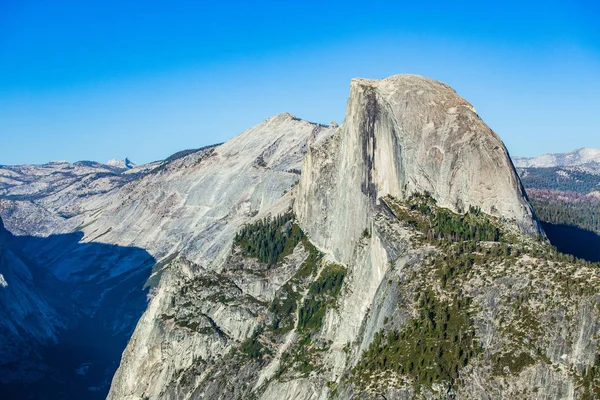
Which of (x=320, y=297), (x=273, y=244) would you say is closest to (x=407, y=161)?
(x=320, y=297)

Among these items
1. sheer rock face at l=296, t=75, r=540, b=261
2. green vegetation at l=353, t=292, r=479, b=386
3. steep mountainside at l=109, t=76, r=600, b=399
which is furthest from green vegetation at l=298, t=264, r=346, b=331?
green vegetation at l=353, t=292, r=479, b=386

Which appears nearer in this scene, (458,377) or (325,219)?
(458,377)

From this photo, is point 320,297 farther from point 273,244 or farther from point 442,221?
point 442,221

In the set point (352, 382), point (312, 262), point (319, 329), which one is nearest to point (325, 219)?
point (312, 262)

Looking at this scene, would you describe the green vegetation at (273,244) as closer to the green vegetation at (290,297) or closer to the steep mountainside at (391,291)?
the steep mountainside at (391,291)

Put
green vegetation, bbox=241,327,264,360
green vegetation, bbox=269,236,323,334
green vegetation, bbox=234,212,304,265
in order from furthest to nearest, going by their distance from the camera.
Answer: green vegetation, bbox=234,212,304,265
green vegetation, bbox=269,236,323,334
green vegetation, bbox=241,327,264,360

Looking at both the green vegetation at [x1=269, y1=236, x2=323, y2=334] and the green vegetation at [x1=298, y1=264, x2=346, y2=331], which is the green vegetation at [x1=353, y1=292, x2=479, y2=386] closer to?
the green vegetation at [x1=298, y1=264, x2=346, y2=331]

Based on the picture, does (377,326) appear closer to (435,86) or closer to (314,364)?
(314,364)
